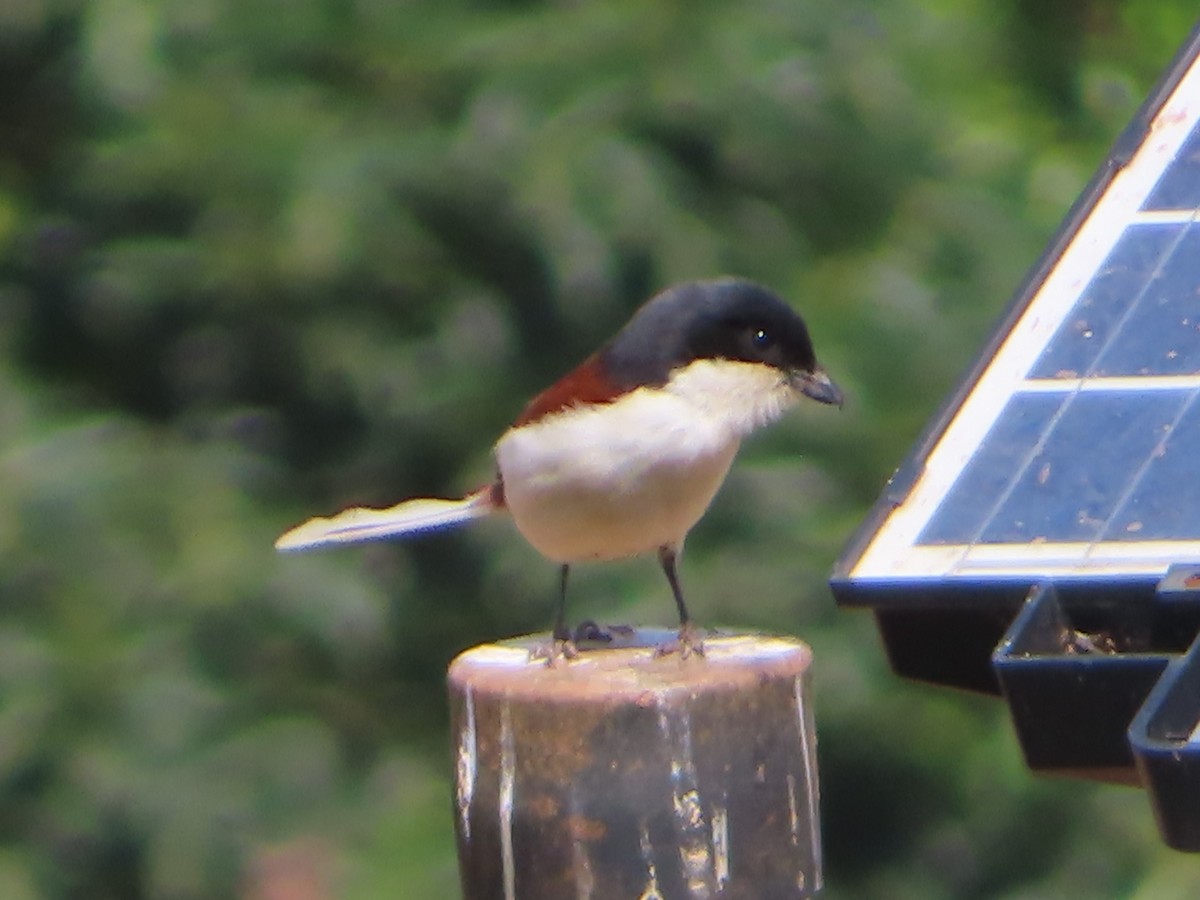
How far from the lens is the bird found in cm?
356

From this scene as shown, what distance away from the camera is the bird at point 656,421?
11.7 ft

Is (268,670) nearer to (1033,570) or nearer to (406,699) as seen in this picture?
(406,699)

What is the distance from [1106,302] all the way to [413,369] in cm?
433

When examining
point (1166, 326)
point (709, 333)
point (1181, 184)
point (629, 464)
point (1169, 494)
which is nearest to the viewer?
point (1169, 494)

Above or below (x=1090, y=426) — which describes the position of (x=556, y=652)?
below

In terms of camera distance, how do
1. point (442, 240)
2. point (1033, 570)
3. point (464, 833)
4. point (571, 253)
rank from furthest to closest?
1. point (442, 240)
2. point (571, 253)
3. point (464, 833)
4. point (1033, 570)

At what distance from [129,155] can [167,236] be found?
0.29 metres

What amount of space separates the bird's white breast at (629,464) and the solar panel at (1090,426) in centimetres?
103

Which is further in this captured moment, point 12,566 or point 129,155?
point 129,155

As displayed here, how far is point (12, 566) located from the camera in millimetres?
5934

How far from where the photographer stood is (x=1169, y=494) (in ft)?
7.59

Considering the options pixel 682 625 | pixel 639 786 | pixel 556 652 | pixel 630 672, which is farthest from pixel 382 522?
pixel 639 786

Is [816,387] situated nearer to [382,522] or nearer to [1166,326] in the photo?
[382,522]

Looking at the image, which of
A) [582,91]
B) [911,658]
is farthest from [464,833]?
[582,91]
